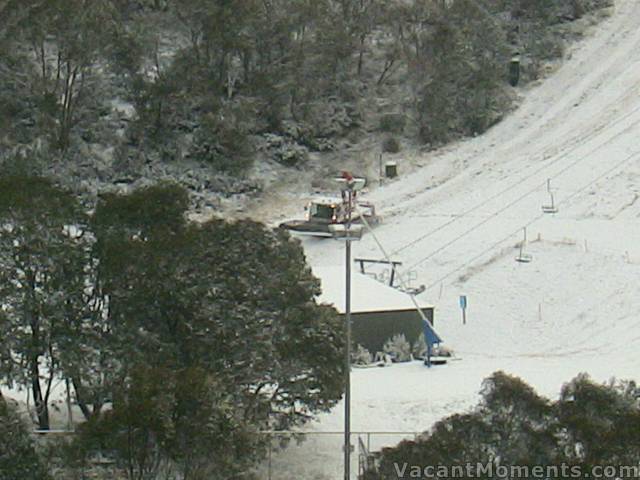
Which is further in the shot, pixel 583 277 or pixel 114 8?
pixel 114 8

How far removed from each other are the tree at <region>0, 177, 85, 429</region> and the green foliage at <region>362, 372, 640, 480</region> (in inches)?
258

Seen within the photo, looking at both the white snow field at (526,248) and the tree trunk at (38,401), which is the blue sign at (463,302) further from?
the tree trunk at (38,401)

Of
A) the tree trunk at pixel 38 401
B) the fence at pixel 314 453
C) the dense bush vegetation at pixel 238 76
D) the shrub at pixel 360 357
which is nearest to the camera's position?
the fence at pixel 314 453

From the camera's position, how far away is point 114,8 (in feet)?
154

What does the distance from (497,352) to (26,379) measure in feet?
40.1

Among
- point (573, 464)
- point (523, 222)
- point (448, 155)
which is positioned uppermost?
point (448, 155)

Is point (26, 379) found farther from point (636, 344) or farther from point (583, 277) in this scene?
point (583, 277)

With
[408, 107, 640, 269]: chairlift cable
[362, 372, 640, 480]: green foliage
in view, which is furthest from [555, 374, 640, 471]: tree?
[408, 107, 640, 269]: chairlift cable

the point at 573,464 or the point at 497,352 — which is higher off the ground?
the point at 497,352

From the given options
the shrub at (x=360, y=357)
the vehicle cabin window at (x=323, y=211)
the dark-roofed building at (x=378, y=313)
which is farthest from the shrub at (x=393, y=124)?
the shrub at (x=360, y=357)

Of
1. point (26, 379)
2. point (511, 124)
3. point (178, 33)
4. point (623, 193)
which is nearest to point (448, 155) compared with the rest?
point (511, 124)

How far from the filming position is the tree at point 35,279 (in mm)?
22219

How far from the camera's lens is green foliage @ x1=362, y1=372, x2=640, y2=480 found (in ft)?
57.0

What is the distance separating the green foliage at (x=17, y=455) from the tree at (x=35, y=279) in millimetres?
4057
